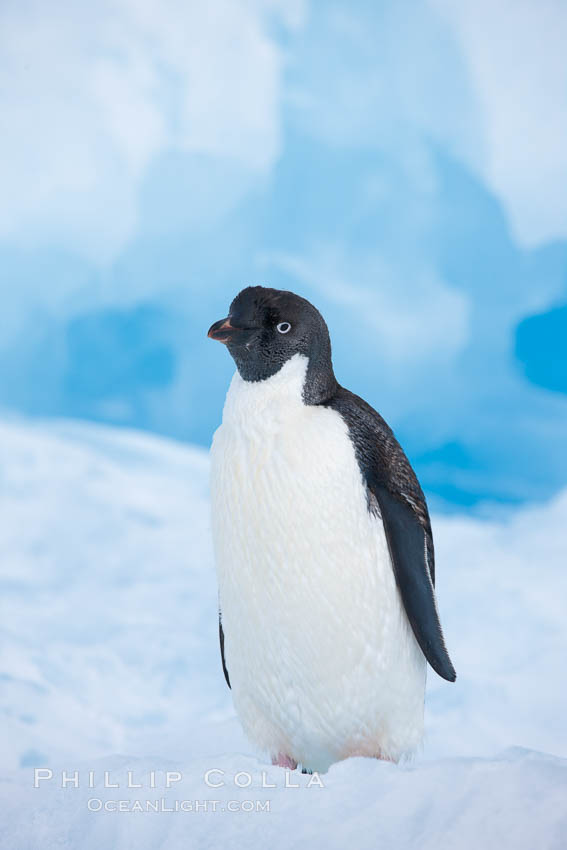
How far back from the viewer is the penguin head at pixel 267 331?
2473 mm

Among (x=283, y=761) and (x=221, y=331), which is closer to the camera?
(x=221, y=331)

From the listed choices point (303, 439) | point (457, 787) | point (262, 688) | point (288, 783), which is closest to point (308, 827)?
point (288, 783)

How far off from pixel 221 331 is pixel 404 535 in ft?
2.52

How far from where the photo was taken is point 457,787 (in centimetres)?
207

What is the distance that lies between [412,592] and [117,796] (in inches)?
37.6

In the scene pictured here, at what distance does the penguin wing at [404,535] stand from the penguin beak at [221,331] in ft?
1.22

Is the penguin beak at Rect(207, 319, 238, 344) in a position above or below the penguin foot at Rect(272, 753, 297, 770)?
above

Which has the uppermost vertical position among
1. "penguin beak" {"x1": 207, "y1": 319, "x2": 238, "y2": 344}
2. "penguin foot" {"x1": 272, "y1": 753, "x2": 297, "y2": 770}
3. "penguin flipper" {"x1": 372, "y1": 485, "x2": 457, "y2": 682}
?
"penguin beak" {"x1": 207, "y1": 319, "x2": 238, "y2": 344}

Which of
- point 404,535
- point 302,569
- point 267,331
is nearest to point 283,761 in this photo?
point 302,569

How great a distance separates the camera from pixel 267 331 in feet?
8.13

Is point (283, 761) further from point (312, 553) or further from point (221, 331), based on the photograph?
point (221, 331)

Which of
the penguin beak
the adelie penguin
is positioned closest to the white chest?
the adelie penguin

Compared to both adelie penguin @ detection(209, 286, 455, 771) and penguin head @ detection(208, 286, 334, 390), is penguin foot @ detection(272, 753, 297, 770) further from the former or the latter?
penguin head @ detection(208, 286, 334, 390)

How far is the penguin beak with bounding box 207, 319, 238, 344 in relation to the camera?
245 centimetres
